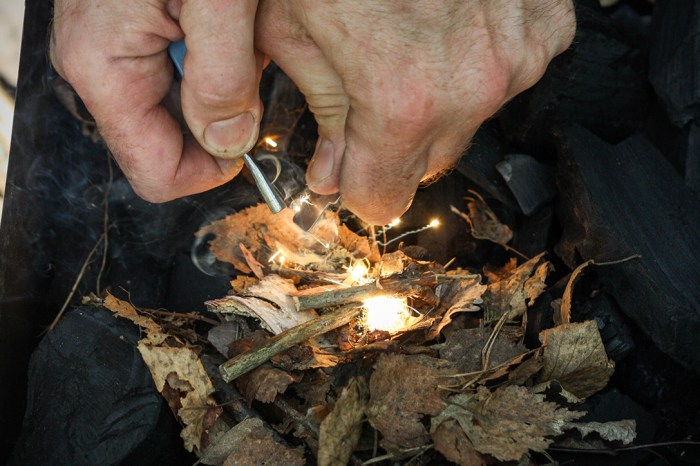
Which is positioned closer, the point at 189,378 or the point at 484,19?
the point at 484,19

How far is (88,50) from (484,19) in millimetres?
1364

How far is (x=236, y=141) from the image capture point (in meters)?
2.50

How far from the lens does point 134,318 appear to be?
2.56 m

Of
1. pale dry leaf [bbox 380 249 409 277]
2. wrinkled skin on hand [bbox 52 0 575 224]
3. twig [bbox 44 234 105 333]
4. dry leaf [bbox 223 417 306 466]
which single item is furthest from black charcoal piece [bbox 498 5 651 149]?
twig [bbox 44 234 105 333]

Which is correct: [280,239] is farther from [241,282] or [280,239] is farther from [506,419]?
[506,419]

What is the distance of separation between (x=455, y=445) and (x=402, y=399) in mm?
235

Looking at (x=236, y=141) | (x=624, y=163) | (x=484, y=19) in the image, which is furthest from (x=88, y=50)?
(x=624, y=163)

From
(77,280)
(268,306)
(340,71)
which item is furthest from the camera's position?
(77,280)

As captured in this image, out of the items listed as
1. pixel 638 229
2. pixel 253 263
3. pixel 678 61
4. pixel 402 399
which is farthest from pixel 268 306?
pixel 678 61

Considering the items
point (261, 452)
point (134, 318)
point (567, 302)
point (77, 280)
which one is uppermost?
point (567, 302)

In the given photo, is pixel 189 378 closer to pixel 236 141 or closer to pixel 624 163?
pixel 236 141

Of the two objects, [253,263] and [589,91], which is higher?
[589,91]

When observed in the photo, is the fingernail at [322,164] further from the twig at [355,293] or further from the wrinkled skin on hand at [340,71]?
the twig at [355,293]

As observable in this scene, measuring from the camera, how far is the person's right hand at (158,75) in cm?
221
